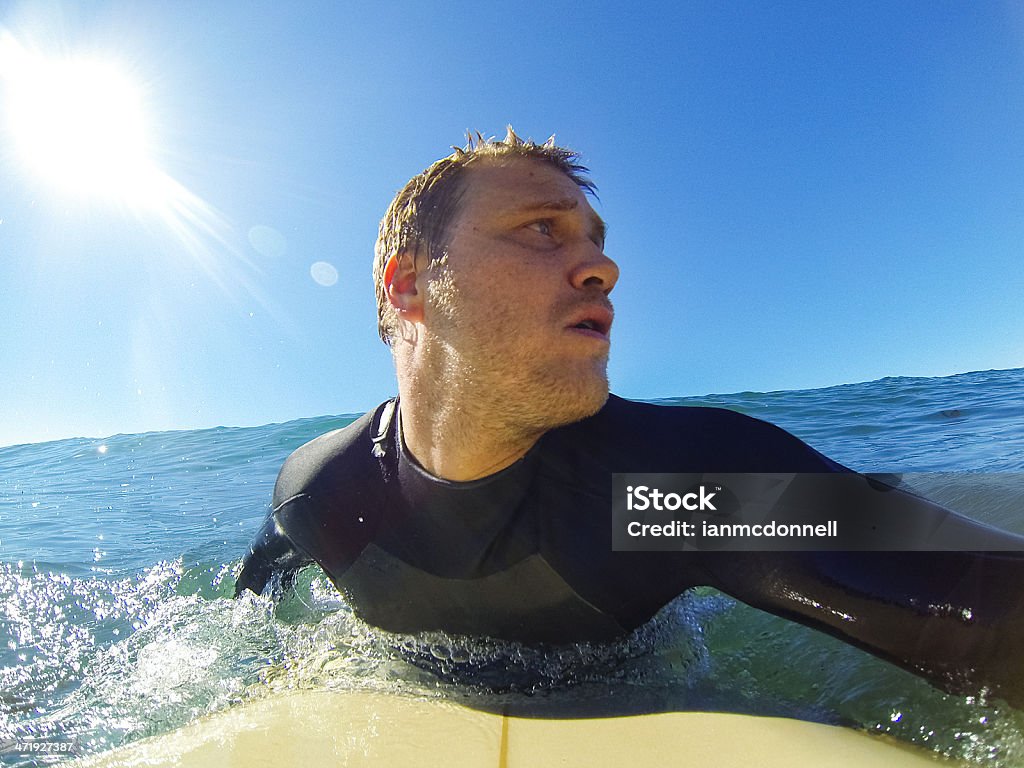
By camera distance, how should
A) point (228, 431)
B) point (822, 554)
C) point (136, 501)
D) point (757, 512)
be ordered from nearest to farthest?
1. point (822, 554)
2. point (757, 512)
3. point (136, 501)
4. point (228, 431)

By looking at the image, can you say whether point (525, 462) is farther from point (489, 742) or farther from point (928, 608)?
point (928, 608)

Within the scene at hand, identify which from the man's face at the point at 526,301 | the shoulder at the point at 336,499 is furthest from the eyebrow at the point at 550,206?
the shoulder at the point at 336,499

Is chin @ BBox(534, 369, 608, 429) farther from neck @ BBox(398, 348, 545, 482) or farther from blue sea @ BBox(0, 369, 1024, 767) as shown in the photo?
blue sea @ BBox(0, 369, 1024, 767)

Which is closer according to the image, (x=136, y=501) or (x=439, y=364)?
(x=439, y=364)

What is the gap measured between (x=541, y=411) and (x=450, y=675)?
3.23ft

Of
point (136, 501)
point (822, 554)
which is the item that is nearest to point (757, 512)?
point (822, 554)

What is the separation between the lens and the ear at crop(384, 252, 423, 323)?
7.29 feet

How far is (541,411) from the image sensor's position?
6.26 feet

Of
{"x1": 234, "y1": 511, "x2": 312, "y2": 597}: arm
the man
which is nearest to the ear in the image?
the man

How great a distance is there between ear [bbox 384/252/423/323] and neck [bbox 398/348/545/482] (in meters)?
0.23

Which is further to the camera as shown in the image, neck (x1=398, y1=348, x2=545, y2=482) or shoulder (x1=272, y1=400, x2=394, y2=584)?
shoulder (x1=272, y1=400, x2=394, y2=584)

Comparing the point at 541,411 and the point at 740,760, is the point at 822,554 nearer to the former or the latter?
the point at 740,760

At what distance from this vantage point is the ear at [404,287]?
222 centimetres

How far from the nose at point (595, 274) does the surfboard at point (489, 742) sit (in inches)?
50.5
